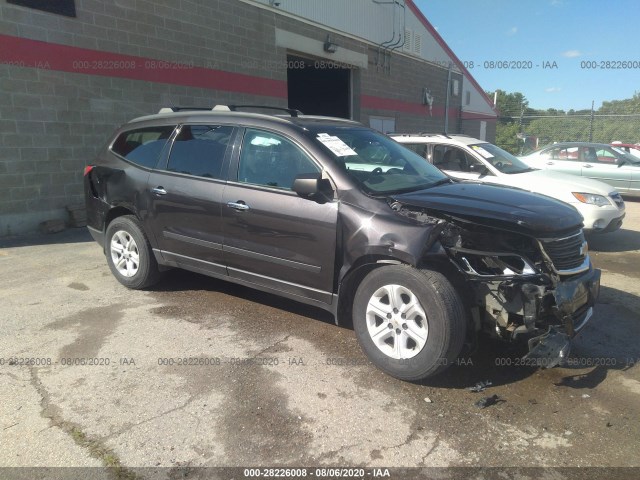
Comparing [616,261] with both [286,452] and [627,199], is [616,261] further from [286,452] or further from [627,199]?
[627,199]

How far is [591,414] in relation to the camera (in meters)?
2.94

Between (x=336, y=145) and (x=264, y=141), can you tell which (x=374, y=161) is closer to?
(x=336, y=145)

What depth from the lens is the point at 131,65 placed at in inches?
366

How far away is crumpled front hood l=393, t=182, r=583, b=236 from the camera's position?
127 inches

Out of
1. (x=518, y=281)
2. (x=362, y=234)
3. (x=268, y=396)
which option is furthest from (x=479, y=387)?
(x=268, y=396)

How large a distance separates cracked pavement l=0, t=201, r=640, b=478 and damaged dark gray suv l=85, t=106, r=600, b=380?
0.35 metres

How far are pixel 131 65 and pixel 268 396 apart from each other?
8287 mm

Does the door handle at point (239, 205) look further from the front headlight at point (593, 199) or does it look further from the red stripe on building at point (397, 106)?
the red stripe on building at point (397, 106)

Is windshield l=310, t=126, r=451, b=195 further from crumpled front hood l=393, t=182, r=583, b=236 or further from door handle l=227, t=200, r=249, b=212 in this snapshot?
door handle l=227, t=200, r=249, b=212

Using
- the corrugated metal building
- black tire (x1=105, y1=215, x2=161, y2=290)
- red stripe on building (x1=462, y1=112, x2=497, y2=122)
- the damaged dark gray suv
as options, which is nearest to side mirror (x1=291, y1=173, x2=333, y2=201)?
the damaged dark gray suv

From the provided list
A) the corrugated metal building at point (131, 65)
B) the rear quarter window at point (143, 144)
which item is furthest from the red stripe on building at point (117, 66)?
the rear quarter window at point (143, 144)

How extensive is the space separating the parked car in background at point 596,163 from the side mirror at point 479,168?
15.7 feet

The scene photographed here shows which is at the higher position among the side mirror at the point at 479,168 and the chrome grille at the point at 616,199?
the side mirror at the point at 479,168

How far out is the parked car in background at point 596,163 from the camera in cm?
1112
